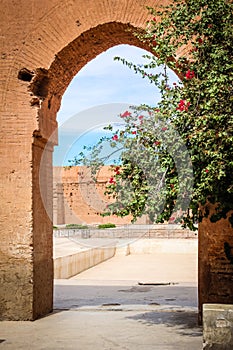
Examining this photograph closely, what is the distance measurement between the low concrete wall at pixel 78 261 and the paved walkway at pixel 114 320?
1.23 meters

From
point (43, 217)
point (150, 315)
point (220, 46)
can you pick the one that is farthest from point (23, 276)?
point (220, 46)

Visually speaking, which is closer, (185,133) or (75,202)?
(185,133)

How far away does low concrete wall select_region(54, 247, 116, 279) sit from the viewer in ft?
45.1

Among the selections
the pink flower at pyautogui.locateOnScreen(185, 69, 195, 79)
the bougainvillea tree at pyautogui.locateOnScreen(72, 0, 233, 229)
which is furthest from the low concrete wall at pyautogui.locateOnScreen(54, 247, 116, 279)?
the pink flower at pyautogui.locateOnScreen(185, 69, 195, 79)

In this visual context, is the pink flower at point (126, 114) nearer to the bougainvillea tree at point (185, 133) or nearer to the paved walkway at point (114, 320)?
the bougainvillea tree at point (185, 133)

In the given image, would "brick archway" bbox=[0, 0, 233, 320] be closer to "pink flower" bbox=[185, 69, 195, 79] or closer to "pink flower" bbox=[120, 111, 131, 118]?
"pink flower" bbox=[120, 111, 131, 118]

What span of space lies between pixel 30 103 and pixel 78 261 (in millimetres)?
8530

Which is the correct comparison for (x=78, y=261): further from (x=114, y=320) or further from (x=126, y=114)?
(x=126, y=114)

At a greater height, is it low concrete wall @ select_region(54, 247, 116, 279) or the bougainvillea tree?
the bougainvillea tree

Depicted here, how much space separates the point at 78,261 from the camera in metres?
15.8

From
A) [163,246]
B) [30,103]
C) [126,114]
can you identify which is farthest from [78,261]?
Result: [126,114]

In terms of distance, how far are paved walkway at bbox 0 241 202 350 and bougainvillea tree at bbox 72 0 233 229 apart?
136 cm

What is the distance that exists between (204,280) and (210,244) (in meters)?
0.43

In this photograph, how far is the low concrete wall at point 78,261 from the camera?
13755 millimetres
